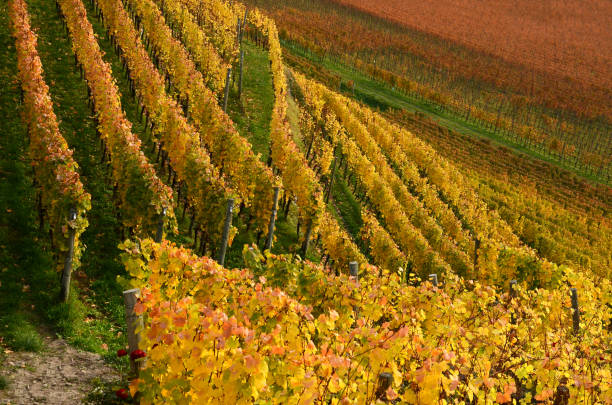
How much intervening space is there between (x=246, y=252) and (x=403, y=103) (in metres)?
67.8

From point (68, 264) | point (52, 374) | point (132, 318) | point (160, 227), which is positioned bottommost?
point (52, 374)

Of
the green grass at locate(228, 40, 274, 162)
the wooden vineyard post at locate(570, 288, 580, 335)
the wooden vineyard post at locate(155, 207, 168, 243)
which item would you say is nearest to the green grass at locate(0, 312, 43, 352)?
the wooden vineyard post at locate(155, 207, 168, 243)

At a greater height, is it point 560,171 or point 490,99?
point 490,99

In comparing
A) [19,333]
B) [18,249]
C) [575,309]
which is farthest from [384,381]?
[18,249]

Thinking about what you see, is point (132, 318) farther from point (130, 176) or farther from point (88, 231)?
point (88, 231)

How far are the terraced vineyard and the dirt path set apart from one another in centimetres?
38

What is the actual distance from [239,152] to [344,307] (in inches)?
430

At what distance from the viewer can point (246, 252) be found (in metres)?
8.88

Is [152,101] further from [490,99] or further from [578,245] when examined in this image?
[490,99]

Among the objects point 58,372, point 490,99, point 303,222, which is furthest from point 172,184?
point 490,99

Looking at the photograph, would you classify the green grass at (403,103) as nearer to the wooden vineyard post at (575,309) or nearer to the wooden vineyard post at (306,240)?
the wooden vineyard post at (306,240)

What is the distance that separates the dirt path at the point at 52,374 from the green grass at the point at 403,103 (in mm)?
61408

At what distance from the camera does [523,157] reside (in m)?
61.9

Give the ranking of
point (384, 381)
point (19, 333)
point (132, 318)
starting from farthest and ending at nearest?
point (19, 333) → point (132, 318) → point (384, 381)
